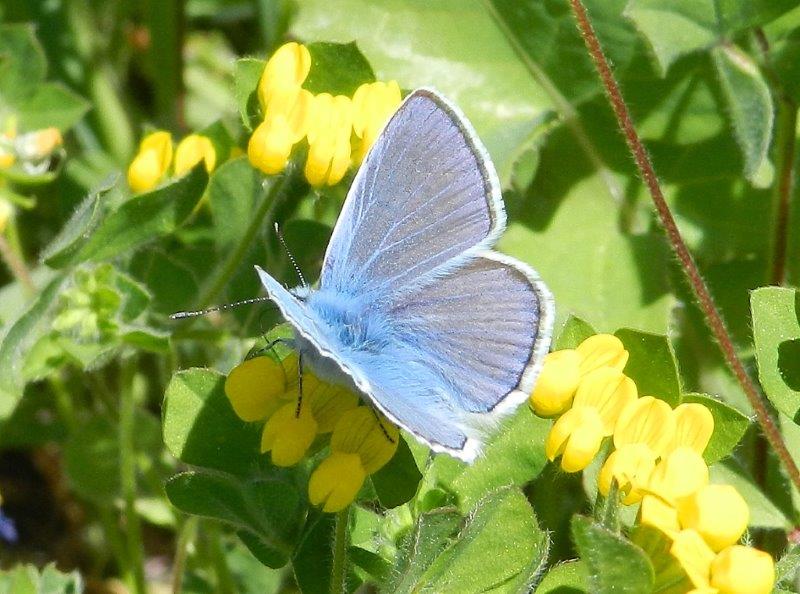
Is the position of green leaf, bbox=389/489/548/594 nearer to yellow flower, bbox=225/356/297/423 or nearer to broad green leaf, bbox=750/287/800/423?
yellow flower, bbox=225/356/297/423

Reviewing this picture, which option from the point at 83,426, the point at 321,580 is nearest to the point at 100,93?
the point at 83,426

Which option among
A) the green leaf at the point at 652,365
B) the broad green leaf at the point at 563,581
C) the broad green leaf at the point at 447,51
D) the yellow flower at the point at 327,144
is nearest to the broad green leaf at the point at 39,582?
the yellow flower at the point at 327,144

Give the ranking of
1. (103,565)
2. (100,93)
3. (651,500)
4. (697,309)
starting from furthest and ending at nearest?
(100,93) → (103,565) → (697,309) → (651,500)

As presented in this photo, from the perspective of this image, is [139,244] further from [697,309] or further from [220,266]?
[697,309]

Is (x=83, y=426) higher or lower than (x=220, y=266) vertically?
lower

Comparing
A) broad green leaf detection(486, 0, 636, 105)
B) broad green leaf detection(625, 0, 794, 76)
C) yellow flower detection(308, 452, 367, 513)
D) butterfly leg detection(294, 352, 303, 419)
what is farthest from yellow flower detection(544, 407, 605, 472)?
broad green leaf detection(486, 0, 636, 105)

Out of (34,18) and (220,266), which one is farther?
(34,18)
